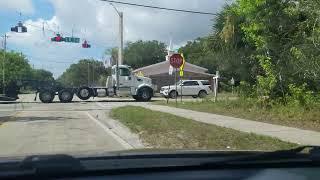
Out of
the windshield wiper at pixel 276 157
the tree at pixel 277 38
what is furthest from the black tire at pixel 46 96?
the windshield wiper at pixel 276 157

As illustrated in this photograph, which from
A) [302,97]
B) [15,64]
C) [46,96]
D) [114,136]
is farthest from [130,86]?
[15,64]

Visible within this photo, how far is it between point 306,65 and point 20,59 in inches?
4979

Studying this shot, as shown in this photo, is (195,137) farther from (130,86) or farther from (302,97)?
(130,86)

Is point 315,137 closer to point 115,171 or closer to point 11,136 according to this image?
point 11,136

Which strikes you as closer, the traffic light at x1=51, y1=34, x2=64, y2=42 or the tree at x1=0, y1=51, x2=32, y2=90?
the traffic light at x1=51, y1=34, x2=64, y2=42

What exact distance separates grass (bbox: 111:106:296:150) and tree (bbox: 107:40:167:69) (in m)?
97.3

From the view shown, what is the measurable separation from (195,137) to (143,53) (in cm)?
10386

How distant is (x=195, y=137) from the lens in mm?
15914

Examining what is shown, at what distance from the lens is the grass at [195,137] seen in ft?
45.9

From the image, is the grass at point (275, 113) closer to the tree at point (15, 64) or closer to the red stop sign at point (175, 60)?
the red stop sign at point (175, 60)

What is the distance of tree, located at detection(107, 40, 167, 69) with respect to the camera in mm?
118500

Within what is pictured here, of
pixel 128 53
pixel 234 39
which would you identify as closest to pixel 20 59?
pixel 128 53

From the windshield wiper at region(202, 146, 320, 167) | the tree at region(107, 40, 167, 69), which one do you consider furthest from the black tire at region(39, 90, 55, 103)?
the tree at region(107, 40, 167, 69)

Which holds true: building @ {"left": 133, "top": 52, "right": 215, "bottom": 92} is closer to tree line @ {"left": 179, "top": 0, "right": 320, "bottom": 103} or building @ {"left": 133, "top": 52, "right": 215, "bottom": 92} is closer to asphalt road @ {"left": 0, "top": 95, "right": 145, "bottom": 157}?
tree line @ {"left": 179, "top": 0, "right": 320, "bottom": 103}
